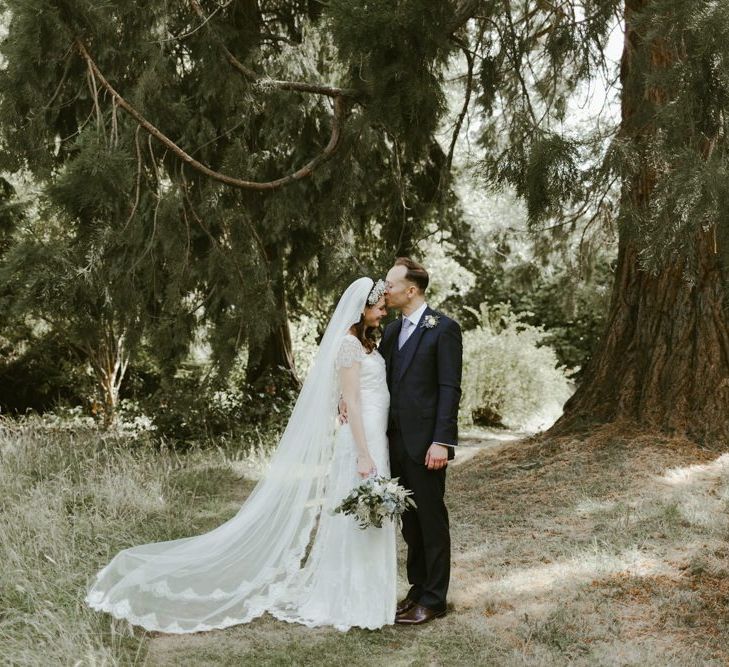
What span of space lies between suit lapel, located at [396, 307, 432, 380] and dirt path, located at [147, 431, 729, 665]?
4.44 ft

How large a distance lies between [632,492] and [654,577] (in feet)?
5.32

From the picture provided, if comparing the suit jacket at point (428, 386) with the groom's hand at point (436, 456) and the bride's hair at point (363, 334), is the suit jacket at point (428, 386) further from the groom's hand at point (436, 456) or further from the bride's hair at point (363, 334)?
the bride's hair at point (363, 334)

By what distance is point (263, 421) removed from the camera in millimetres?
9516

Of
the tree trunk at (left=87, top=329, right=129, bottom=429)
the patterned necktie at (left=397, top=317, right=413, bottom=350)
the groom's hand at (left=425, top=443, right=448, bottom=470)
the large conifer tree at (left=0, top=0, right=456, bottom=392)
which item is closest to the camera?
the groom's hand at (left=425, top=443, right=448, bottom=470)

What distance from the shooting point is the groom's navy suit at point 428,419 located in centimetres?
403

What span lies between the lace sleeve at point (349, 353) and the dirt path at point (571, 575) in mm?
1369

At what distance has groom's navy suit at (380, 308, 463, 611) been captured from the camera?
13.2ft

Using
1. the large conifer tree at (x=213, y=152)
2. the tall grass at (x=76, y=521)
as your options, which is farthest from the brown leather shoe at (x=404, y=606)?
the large conifer tree at (x=213, y=152)

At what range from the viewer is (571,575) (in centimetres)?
473

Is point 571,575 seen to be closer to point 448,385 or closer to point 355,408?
point 448,385

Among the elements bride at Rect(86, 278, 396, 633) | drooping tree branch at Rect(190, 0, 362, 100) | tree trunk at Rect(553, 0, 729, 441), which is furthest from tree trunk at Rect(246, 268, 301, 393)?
bride at Rect(86, 278, 396, 633)

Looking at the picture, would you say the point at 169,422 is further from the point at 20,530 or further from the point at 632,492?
the point at 632,492

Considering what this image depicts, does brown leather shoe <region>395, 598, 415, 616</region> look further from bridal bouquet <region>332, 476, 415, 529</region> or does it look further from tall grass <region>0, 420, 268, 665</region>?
tall grass <region>0, 420, 268, 665</region>

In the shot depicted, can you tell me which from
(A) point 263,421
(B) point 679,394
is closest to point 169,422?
(A) point 263,421
